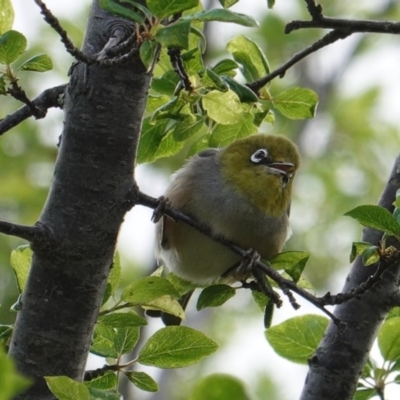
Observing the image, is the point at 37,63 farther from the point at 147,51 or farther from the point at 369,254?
the point at 369,254

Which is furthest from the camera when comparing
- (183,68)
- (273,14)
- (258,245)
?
(273,14)

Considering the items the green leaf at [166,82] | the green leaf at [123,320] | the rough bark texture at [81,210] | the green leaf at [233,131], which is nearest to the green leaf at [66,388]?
the rough bark texture at [81,210]

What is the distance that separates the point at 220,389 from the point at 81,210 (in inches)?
37.2

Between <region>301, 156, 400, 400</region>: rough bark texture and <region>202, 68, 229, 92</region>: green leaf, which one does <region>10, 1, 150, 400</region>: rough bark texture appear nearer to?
<region>202, 68, 229, 92</region>: green leaf

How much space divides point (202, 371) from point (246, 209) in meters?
4.32

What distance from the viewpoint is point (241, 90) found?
99.0 inches

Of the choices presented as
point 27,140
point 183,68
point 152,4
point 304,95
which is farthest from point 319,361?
point 27,140

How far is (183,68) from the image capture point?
7.72 ft

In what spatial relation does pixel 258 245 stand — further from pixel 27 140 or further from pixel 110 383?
pixel 27 140

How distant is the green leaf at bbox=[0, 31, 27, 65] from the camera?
7.10 feet

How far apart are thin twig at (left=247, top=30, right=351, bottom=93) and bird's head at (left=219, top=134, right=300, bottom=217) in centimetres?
82

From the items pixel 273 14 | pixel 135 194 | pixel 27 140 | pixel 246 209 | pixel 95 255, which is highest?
pixel 273 14

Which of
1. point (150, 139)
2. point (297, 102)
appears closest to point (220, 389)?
point (150, 139)

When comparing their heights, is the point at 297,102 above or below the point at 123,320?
above
